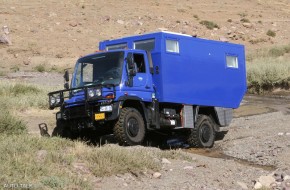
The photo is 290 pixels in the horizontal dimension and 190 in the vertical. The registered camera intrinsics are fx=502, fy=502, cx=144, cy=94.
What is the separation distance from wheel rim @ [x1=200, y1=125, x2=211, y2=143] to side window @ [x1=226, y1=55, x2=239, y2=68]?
88.3 inches

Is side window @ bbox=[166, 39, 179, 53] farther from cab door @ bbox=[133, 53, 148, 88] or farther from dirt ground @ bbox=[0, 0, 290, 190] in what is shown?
dirt ground @ bbox=[0, 0, 290, 190]

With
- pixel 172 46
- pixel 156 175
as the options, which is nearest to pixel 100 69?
pixel 172 46

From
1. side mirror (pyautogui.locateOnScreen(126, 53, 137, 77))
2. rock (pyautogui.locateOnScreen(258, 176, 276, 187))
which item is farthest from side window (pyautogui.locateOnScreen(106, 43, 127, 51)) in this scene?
rock (pyautogui.locateOnScreen(258, 176, 276, 187))

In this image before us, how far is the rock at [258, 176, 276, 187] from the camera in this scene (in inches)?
376

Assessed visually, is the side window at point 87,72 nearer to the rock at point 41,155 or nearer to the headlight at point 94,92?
the headlight at point 94,92

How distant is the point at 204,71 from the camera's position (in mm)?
15078

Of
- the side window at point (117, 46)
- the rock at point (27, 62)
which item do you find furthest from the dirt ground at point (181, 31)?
the side window at point (117, 46)

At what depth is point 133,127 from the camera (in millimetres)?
12781

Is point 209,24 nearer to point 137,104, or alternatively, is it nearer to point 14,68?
point 14,68

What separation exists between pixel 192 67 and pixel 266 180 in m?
5.60

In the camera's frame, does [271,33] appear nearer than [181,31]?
No

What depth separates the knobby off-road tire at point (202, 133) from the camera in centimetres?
1495

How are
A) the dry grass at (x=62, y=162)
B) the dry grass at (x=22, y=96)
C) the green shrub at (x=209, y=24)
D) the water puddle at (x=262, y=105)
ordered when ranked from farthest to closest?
the green shrub at (x=209, y=24)
the water puddle at (x=262, y=105)
the dry grass at (x=22, y=96)
the dry grass at (x=62, y=162)

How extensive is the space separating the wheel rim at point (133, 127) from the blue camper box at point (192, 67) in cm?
117
